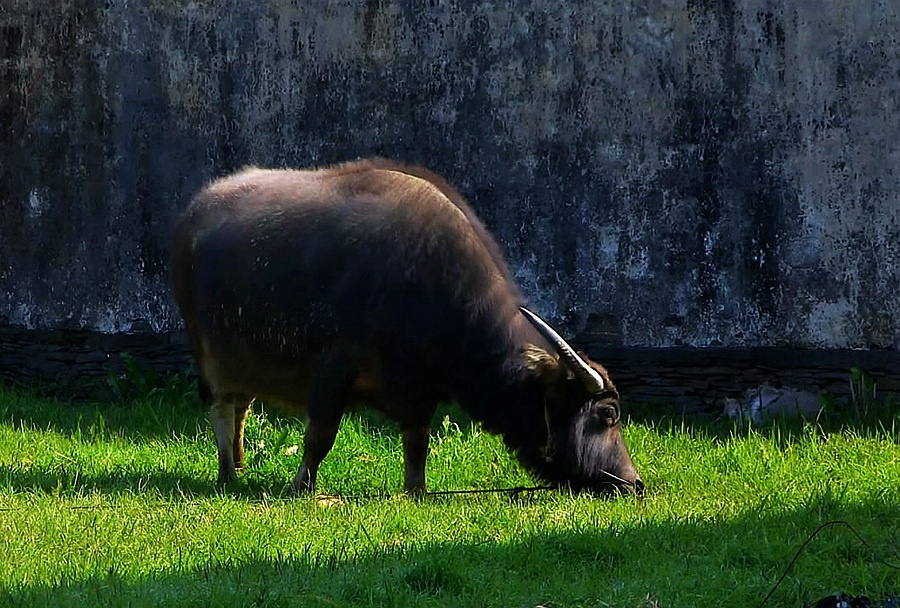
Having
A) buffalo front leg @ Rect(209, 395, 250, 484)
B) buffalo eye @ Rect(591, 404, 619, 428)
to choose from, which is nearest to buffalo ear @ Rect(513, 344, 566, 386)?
buffalo eye @ Rect(591, 404, 619, 428)

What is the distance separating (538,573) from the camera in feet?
19.8

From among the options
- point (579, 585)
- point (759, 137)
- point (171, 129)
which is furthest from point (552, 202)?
point (579, 585)

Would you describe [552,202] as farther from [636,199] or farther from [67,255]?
[67,255]

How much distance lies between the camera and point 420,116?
37.3ft

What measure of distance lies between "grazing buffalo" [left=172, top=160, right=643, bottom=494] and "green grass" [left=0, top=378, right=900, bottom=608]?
0.35 metres

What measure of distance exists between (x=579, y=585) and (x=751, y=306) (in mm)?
5327

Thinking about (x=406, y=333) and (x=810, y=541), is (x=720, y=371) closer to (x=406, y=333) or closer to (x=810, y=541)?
(x=406, y=333)

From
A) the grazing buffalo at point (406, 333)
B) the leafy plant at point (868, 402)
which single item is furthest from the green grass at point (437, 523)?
the grazing buffalo at point (406, 333)

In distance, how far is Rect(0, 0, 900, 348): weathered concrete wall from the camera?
10.6 metres

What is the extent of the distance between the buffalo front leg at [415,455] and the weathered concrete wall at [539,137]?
3116 millimetres

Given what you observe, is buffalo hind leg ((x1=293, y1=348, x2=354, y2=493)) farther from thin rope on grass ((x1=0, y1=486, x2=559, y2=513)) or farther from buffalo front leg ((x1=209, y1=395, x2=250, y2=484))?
buffalo front leg ((x1=209, y1=395, x2=250, y2=484))

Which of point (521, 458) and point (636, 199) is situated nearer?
point (521, 458)

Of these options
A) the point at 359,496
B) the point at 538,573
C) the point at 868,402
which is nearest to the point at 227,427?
the point at 359,496

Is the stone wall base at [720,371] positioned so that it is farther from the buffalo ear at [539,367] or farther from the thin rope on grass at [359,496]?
the buffalo ear at [539,367]
